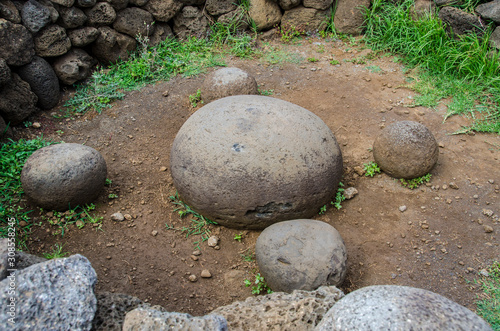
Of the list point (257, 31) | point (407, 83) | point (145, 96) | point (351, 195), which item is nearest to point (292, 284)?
point (351, 195)

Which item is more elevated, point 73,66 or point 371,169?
point 73,66

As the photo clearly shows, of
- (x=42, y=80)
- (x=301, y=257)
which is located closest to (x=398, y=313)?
(x=301, y=257)

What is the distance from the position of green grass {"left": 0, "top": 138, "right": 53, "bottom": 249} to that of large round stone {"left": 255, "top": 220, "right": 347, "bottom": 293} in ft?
7.19

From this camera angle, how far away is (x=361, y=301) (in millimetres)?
2070

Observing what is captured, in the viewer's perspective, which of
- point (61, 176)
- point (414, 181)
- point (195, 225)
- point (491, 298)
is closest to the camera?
point (491, 298)

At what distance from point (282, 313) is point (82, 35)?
180 inches

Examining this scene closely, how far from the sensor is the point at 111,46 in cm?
557

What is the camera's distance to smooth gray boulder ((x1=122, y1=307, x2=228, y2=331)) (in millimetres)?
1967

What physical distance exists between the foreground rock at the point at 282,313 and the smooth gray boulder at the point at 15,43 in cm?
383

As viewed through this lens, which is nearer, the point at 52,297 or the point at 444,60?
the point at 52,297

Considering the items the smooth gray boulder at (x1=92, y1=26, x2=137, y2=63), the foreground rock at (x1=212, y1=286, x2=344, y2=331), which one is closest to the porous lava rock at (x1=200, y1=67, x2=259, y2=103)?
the smooth gray boulder at (x1=92, y1=26, x2=137, y2=63)

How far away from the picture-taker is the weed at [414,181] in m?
4.12

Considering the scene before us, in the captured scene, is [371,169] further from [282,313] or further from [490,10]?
[490,10]

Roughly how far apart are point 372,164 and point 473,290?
5.22 feet
